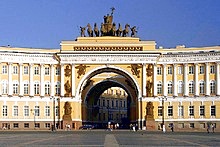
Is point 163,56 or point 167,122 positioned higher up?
point 163,56

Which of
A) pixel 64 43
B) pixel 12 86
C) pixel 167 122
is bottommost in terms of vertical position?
pixel 167 122

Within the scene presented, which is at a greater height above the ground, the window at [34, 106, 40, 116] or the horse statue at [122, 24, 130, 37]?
the horse statue at [122, 24, 130, 37]

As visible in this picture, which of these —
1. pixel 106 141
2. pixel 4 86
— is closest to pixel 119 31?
pixel 4 86

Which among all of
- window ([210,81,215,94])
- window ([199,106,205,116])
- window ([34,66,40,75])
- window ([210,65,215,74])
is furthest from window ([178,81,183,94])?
window ([34,66,40,75])

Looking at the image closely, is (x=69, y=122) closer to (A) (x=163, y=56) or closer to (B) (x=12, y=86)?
(B) (x=12, y=86)

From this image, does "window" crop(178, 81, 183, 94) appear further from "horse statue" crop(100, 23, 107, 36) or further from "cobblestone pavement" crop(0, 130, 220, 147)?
"cobblestone pavement" crop(0, 130, 220, 147)

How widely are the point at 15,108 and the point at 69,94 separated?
940 centimetres

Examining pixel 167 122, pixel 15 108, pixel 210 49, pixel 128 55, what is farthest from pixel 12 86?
pixel 210 49

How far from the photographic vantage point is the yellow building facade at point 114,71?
9844 cm

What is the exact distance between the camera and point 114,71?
10162 centimetres

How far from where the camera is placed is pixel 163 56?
101m

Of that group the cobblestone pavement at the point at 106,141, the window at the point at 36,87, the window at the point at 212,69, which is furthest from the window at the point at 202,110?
the cobblestone pavement at the point at 106,141

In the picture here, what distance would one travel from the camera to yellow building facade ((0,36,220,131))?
98.4 metres

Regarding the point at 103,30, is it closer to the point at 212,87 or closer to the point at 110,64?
the point at 110,64
